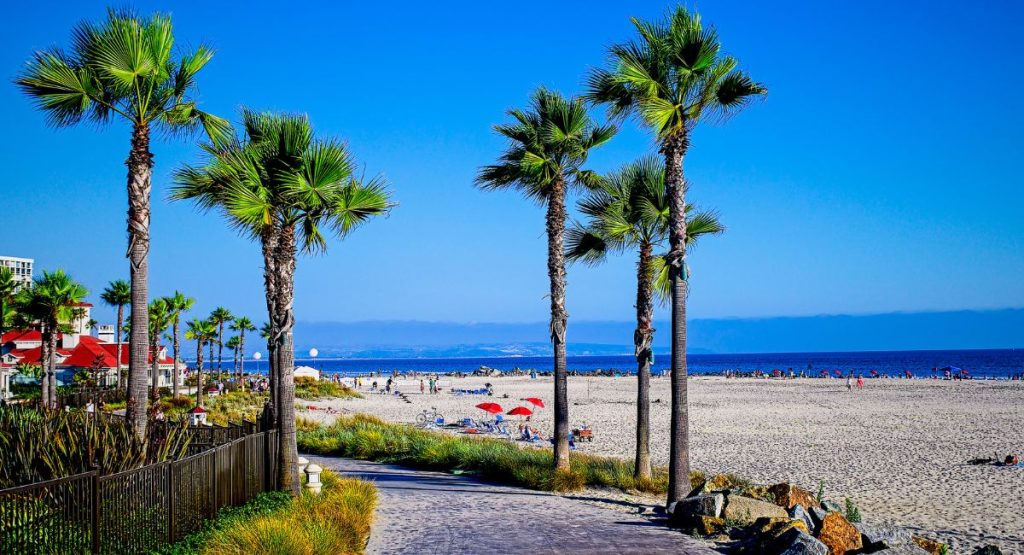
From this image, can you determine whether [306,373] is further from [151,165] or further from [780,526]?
[780,526]

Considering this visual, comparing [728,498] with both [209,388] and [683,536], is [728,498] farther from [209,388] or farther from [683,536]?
[209,388]

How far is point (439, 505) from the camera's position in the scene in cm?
1535

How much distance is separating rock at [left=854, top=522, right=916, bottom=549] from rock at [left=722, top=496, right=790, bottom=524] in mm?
1248

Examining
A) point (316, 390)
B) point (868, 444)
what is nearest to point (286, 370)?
point (868, 444)

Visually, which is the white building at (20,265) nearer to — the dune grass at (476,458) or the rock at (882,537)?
the dune grass at (476,458)

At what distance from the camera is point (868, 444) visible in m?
28.7

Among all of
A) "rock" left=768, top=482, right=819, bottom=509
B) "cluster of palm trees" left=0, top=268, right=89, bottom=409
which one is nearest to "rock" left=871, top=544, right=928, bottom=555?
"rock" left=768, top=482, right=819, bottom=509

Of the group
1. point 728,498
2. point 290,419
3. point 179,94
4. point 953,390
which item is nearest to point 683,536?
point 728,498

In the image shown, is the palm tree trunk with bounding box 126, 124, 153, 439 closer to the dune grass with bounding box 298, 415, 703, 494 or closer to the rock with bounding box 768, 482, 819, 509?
the dune grass with bounding box 298, 415, 703, 494

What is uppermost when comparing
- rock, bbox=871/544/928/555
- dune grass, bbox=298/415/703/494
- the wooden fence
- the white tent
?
A: the wooden fence

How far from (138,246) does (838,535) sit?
40.0 feet

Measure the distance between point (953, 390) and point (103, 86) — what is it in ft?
230

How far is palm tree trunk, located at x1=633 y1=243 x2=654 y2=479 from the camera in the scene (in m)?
17.3

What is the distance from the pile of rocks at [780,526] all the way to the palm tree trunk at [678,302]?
0.68 m
